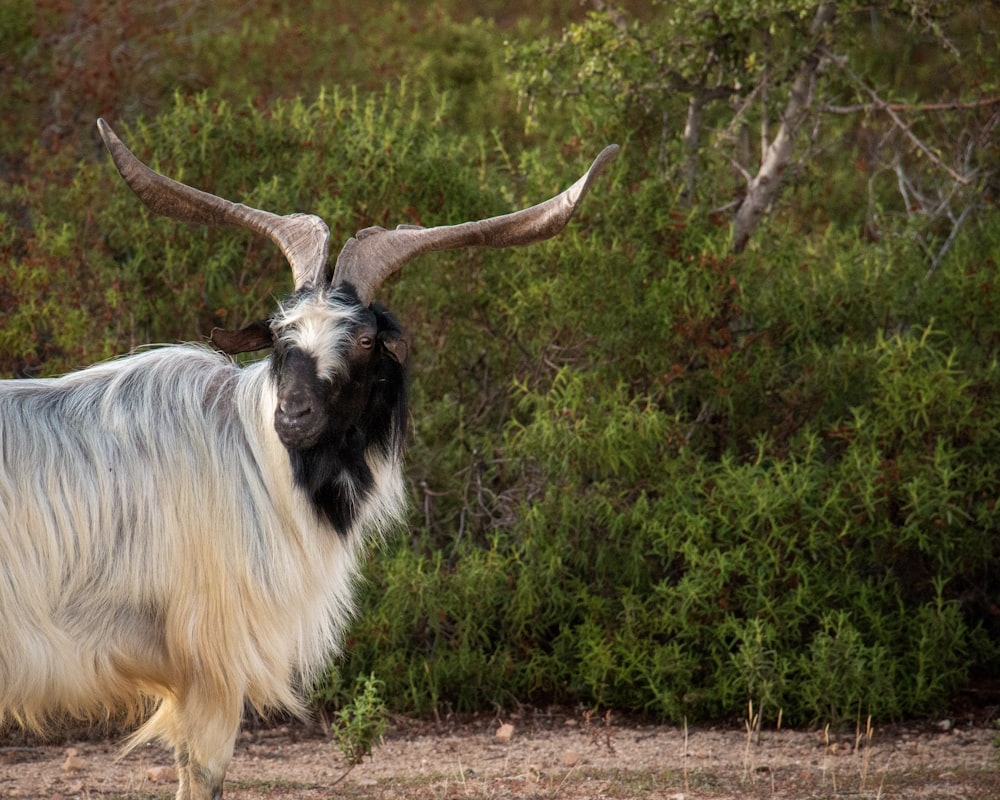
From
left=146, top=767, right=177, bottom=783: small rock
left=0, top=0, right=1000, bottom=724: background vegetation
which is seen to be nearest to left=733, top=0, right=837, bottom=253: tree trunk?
left=0, top=0, right=1000, bottom=724: background vegetation

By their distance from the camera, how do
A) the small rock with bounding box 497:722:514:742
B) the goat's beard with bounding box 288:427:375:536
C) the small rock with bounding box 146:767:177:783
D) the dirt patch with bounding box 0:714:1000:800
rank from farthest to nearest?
the small rock with bounding box 497:722:514:742 → the small rock with bounding box 146:767:177:783 → the dirt patch with bounding box 0:714:1000:800 → the goat's beard with bounding box 288:427:375:536

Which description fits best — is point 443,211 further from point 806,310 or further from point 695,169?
point 806,310

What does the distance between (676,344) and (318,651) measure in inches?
136

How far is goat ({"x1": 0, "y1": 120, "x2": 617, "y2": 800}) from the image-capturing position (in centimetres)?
456

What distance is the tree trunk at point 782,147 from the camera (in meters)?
8.48

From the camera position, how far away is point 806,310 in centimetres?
808

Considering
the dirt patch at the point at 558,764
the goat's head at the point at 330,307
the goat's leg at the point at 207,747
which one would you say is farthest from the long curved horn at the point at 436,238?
the dirt patch at the point at 558,764

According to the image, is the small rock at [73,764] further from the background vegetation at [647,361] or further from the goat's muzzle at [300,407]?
the goat's muzzle at [300,407]

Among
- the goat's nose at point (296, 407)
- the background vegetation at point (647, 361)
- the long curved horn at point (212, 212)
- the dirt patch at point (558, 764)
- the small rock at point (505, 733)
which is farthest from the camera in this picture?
the background vegetation at point (647, 361)

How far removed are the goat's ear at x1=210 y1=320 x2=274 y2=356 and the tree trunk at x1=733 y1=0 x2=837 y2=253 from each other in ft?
14.0

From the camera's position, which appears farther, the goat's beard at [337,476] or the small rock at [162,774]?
the small rock at [162,774]

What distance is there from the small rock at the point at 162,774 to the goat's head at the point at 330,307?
2.20m

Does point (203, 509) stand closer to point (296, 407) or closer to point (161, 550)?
point (161, 550)

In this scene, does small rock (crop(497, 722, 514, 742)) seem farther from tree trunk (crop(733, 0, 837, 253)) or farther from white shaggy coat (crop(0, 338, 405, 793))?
tree trunk (crop(733, 0, 837, 253))
